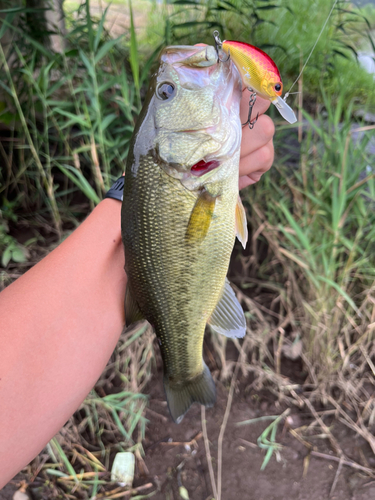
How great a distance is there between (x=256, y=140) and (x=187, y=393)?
1.04 m

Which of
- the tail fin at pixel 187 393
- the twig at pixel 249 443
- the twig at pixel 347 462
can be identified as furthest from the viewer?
the twig at pixel 249 443

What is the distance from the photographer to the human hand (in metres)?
1.22

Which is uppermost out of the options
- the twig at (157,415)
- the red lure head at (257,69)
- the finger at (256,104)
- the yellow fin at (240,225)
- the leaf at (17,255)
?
the red lure head at (257,69)

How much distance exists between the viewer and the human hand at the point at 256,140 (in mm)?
1217

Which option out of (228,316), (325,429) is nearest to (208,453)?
(325,429)

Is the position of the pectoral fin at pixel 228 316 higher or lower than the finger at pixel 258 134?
lower

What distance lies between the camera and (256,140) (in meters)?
1.28

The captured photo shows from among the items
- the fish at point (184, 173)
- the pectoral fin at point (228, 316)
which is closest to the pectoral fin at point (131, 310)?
the fish at point (184, 173)

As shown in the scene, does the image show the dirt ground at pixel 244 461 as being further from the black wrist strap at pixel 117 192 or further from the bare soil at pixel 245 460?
the black wrist strap at pixel 117 192

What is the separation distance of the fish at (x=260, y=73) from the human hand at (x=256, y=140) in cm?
25

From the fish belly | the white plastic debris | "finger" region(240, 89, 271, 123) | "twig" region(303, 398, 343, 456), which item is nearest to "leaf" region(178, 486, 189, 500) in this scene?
the white plastic debris

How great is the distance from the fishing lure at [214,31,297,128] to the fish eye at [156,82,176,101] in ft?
0.62

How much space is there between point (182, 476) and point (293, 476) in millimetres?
647

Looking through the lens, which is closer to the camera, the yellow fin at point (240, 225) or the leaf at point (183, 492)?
the yellow fin at point (240, 225)
